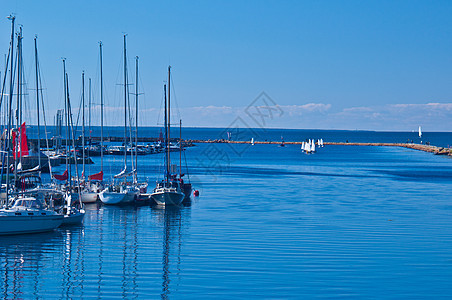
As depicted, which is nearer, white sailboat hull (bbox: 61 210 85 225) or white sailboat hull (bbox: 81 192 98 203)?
white sailboat hull (bbox: 61 210 85 225)

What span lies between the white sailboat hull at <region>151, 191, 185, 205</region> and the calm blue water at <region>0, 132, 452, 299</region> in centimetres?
109

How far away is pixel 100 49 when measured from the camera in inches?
2645

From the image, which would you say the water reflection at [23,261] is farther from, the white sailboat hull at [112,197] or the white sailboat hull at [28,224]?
the white sailboat hull at [112,197]

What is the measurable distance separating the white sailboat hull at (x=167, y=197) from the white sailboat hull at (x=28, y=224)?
14.4m

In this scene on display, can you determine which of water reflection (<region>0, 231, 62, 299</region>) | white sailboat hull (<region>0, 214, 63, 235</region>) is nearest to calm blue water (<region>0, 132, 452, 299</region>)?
water reflection (<region>0, 231, 62, 299</region>)

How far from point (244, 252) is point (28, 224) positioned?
1291cm

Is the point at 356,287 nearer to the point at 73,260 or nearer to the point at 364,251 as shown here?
the point at 364,251

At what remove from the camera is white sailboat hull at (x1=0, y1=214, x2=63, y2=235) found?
114 feet

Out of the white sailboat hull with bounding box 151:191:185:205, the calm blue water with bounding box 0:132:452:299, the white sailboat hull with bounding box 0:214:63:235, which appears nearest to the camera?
the calm blue water with bounding box 0:132:452:299

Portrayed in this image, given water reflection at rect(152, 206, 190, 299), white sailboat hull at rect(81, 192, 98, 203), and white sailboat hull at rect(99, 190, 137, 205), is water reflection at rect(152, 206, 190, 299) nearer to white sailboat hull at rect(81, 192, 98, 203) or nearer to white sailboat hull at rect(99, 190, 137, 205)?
white sailboat hull at rect(99, 190, 137, 205)

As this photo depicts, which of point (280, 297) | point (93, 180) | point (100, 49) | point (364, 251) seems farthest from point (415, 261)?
point (100, 49)

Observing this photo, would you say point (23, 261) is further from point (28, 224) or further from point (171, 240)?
point (171, 240)

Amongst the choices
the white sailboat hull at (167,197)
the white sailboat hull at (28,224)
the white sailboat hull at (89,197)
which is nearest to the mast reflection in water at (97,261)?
the white sailboat hull at (28,224)

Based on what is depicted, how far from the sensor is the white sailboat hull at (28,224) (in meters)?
34.6
